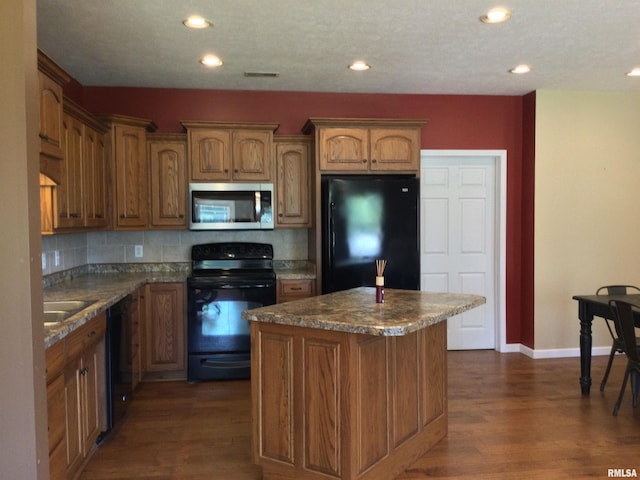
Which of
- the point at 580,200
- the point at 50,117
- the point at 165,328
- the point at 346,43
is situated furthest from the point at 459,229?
the point at 50,117

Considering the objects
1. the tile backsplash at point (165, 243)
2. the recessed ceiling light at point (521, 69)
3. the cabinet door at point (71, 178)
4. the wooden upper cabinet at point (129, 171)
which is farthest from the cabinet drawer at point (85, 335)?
the recessed ceiling light at point (521, 69)

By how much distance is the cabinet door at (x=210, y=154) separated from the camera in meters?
4.54

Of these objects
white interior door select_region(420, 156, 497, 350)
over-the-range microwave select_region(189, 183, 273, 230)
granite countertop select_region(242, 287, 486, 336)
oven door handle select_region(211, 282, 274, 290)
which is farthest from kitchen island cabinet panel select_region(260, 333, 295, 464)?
white interior door select_region(420, 156, 497, 350)

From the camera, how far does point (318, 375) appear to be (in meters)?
→ 2.40

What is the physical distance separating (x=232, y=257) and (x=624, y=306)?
3.24m

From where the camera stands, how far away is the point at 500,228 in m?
5.23

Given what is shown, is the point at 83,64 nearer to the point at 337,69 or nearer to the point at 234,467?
the point at 337,69

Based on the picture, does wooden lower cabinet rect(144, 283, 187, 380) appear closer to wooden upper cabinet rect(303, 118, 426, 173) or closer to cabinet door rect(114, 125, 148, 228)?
cabinet door rect(114, 125, 148, 228)

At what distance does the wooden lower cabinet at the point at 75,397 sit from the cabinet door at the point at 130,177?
1.66 metres

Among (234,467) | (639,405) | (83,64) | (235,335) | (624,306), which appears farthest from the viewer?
(235,335)

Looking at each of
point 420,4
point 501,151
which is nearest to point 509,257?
point 501,151

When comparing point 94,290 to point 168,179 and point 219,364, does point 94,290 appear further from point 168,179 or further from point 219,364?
point 168,179

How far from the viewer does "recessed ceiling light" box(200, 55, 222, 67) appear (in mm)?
3906

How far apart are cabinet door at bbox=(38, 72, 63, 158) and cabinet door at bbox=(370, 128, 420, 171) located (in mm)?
2601
